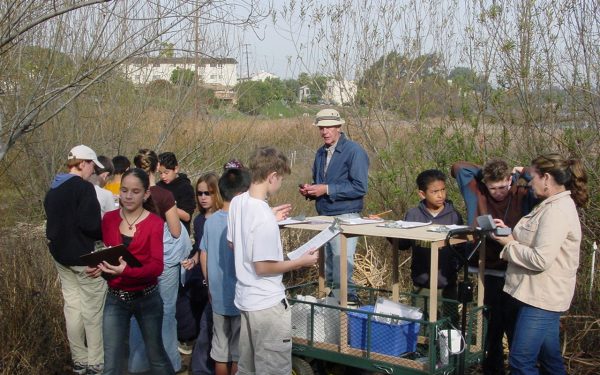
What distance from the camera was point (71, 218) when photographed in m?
6.30

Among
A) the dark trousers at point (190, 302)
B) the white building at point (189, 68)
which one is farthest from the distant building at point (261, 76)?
the dark trousers at point (190, 302)

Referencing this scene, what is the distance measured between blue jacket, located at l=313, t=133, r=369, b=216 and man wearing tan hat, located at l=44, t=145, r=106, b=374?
6.71ft

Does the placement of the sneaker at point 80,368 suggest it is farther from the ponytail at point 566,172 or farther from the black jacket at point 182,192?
the ponytail at point 566,172

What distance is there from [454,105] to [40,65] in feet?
16.1

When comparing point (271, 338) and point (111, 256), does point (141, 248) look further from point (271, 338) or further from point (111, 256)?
point (271, 338)

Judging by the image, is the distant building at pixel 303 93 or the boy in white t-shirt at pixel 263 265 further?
the distant building at pixel 303 93

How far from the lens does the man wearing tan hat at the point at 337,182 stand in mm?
6934

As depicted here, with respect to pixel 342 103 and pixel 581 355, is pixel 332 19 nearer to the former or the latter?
pixel 342 103

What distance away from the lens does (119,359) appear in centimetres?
535

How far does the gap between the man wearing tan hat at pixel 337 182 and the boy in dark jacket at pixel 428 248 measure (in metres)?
0.76

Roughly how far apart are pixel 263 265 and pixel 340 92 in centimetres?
659

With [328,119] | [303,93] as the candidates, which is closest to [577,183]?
[328,119]

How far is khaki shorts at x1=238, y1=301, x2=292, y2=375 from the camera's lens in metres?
4.77

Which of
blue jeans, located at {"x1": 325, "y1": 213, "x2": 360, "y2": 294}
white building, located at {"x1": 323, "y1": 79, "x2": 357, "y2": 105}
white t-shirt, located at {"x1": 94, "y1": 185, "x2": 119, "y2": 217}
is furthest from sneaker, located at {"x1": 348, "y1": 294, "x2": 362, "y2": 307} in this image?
white building, located at {"x1": 323, "y1": 79, "x2": 357, "y2": 105}
